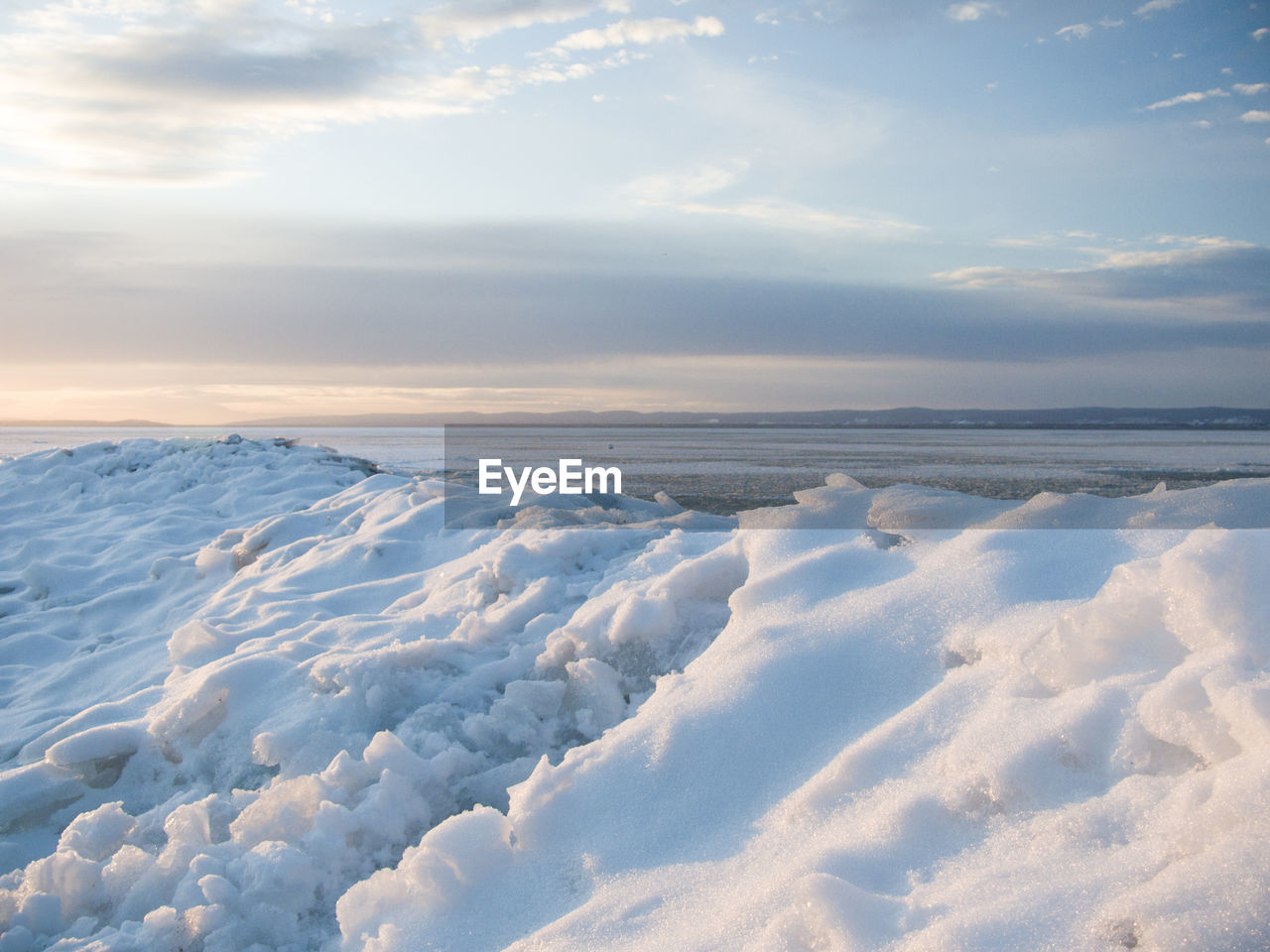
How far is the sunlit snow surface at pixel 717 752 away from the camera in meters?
1.65

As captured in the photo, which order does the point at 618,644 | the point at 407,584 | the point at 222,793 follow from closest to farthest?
the point at 222,793 → the point at 618,644 → the point at 407,584

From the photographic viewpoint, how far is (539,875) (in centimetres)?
213

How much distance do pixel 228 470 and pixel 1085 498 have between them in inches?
365

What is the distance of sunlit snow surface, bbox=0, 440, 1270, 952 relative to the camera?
1.65 meters

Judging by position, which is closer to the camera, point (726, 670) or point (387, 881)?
point (387, 881)

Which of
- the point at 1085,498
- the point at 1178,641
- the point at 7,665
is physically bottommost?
the point at 7,665

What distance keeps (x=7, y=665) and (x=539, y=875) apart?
4.37 meters

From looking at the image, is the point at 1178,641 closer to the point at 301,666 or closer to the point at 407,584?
the point at 301,666

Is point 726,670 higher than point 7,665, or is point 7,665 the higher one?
point 726,670

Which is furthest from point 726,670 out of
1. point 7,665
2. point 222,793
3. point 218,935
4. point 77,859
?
point 7,665

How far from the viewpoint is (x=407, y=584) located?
463 centimetres

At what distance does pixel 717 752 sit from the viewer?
2.35m

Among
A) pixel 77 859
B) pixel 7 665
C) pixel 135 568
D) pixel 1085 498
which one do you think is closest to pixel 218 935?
pixel 77 859

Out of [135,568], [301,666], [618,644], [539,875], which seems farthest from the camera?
[135,568]
